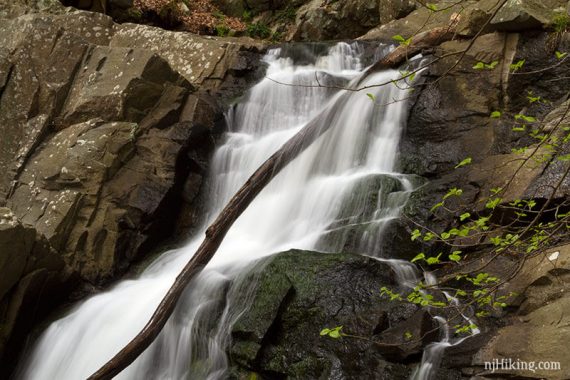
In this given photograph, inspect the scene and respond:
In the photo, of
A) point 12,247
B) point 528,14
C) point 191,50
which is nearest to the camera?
point 12,247

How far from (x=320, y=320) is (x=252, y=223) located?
3.03 meters

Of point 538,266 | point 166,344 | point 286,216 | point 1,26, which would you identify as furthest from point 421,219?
point 1,26

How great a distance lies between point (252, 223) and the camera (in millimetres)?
7738

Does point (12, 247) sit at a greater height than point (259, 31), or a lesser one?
lesser

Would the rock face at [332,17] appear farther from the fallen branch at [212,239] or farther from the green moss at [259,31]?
the fallen branch at [212,239]

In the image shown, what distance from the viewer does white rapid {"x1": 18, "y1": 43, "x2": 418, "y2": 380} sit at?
5590 millimetres

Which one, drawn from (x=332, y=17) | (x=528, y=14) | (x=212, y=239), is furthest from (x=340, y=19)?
(x=212, y=239)

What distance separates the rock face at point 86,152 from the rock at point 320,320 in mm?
3034

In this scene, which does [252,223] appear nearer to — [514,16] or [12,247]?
[12,247]

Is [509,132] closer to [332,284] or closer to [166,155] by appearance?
[332,284]

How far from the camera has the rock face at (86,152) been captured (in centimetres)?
702

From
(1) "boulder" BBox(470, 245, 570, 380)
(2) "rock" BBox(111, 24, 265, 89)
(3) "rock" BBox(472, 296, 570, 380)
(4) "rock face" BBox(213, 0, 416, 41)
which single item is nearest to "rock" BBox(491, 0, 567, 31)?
(1) "boulder" BBox(470, 245, 570, 380)

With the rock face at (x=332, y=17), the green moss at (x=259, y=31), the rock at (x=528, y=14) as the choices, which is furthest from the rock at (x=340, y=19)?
the rock at (x=528, y=14)

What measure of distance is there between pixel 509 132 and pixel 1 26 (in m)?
8.90
